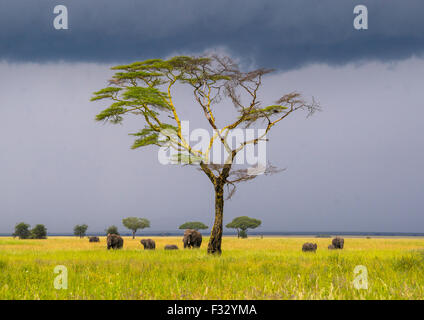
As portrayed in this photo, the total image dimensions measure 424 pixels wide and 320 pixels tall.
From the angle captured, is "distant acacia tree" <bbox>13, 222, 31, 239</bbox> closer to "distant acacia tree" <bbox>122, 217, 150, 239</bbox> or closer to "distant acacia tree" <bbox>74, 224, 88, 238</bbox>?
"distant acacia tree" <bbox>74, 224, 88, 238</bbox>

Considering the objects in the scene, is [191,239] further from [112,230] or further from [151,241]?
[112,230]

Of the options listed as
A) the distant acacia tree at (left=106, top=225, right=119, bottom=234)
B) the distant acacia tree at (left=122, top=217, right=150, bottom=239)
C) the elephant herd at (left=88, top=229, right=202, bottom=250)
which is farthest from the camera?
the distant acacia tree at (left=122, top=217, right=150, bottom=239)

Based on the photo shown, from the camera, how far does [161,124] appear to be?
21047mm

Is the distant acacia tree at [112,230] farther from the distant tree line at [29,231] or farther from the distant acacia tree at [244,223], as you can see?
the distant acacia tree at [244,223]

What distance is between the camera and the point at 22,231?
63906 millimetres

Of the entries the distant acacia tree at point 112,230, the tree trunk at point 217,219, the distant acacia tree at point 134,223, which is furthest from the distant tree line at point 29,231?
the tree trunk at point 217,219

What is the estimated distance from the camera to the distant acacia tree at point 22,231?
207 feet

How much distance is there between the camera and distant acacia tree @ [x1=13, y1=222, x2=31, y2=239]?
63.0 m

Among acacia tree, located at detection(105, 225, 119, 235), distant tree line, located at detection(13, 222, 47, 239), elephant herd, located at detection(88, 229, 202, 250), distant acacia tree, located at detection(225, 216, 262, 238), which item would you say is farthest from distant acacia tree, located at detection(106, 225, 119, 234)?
elephant herd, located at detection(88, 229, 202, 250)
